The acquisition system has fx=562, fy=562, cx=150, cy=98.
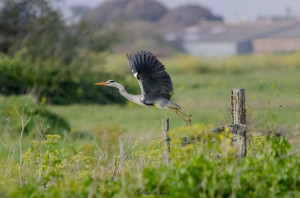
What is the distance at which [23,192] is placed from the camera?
205 inches

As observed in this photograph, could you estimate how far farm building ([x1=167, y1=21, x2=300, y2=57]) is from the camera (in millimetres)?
62094

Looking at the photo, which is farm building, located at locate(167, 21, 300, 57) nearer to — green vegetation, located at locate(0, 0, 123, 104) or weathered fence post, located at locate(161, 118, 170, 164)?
green vegetation, located at locate(0, 0, 123, 104)

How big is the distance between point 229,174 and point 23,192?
1.93 m

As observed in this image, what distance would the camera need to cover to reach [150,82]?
6.51 m

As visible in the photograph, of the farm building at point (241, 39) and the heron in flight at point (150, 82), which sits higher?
the farm building at point (241, 39)

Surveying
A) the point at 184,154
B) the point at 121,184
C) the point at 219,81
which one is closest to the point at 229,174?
the point at 184,154

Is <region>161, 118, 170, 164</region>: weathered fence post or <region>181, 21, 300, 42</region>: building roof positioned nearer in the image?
<region>161, 118, 170, 164</region>: weathered fence post

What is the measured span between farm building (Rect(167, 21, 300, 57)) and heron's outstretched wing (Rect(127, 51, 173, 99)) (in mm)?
53437

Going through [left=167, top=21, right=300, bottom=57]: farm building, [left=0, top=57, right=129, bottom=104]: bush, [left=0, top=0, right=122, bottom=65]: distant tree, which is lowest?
[left=0, top=57, right=129, bottom=104]: bush

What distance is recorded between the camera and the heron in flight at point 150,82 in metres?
6.43

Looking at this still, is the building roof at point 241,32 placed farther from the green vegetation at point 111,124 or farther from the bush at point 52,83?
the bush at point 52,83

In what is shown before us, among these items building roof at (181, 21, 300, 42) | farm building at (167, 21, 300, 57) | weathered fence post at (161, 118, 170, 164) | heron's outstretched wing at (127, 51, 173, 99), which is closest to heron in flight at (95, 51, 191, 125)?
heron's outstretched wing at (127, 51, 173, 99)

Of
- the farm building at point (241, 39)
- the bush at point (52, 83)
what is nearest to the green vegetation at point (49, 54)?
the bush at point (52, 83)

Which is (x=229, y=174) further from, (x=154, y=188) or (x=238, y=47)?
(x=238, y=47)
